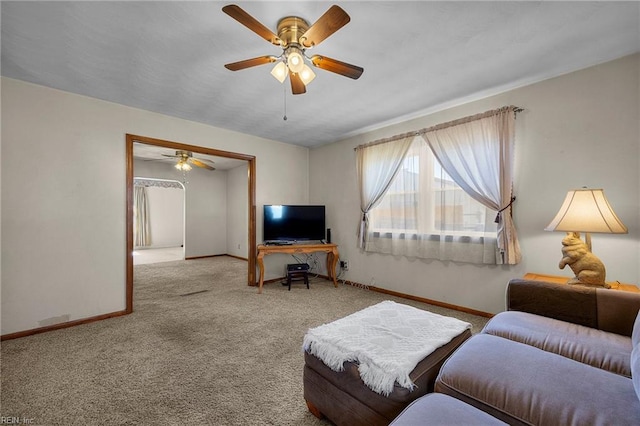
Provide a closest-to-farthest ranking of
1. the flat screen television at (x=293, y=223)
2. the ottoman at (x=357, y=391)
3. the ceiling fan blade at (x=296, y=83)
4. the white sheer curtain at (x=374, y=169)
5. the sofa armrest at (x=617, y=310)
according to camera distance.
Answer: the ottoman at (x=357, y=391)
the sofa armrest at (x=617, y=310)
the ceiling fan blade at (x=296, y=83)
the white sheer curtain at (x=374, y=169)
the flat screen television at (x=293, y=223)

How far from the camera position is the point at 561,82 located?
2430 millimetres

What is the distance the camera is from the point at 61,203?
273 cm

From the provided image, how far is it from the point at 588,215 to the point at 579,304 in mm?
707

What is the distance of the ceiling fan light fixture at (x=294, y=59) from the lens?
1.76 m

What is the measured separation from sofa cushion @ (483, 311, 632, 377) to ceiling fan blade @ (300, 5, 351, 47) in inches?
78.5

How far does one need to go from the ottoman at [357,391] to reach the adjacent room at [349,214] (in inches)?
0.5

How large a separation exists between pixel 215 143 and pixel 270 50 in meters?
2.13

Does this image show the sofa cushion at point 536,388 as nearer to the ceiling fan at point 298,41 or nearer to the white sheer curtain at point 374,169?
the ceiling fan at point 298,41

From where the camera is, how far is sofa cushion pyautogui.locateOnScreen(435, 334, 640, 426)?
0.88 meters

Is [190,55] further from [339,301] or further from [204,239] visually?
[204,239]

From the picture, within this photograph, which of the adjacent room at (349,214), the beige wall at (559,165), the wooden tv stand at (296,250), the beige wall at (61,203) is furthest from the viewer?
the wooden tv stand at (296,250)

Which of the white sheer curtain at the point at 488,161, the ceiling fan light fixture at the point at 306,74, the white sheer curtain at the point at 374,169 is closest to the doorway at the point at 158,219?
the white sheer curtain at the point at 374,169

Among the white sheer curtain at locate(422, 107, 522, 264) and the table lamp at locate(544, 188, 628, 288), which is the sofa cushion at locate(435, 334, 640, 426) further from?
the white sheer curtain at locate(422, 107, 522, 264)

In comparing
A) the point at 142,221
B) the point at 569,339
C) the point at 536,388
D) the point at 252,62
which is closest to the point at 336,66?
the point at 252,62
